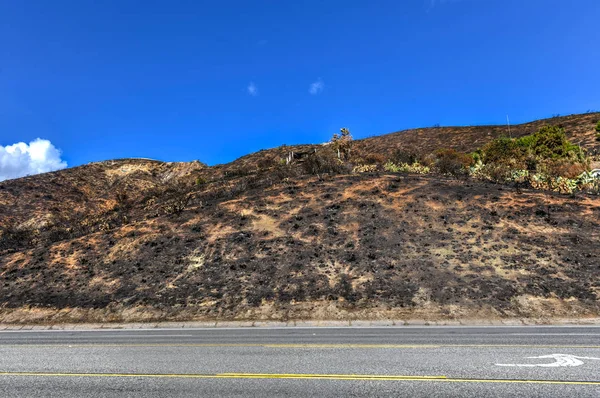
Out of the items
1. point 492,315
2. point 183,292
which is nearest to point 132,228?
point 183,292

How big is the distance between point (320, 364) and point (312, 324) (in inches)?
241

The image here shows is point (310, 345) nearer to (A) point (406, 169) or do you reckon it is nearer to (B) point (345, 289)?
(B) point (345, 289)

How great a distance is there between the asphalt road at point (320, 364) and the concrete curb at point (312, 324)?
1112 millimetres

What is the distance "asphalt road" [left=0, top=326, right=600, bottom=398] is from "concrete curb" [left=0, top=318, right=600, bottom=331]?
3.65 feet

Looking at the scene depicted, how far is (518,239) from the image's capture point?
62.2ft

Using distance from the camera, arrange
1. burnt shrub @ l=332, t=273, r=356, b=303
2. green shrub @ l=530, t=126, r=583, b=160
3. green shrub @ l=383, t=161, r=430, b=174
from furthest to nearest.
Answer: green shrub @ l=530, t=126, r=583, b=160, green shrub @ l=383, t=161, r=430, b=174, burnt shrub @ l=332, t=273, r=356, b=303

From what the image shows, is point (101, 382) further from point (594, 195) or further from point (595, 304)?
point (594, 195)

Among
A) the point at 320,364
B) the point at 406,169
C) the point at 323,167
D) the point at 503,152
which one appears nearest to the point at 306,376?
the point at 320,364

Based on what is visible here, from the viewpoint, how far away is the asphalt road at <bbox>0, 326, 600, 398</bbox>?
6754 millimetres

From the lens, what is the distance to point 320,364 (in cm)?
831

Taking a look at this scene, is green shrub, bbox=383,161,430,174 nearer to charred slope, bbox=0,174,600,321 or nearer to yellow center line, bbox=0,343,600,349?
charred slope, bbox=0,174,600,321

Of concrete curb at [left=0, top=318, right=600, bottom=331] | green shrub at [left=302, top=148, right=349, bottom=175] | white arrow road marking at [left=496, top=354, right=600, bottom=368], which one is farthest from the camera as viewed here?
green shrub at [left=302, top=148, right=349, bottom=175]

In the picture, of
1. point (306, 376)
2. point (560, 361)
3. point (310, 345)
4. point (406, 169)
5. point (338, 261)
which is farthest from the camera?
point (406, 169)

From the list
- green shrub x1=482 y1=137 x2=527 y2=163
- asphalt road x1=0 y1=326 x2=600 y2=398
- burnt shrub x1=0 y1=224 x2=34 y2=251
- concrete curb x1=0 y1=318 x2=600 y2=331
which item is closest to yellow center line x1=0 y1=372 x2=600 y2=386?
asphalt road x1=0 y1=326 x2=600 y2=398
